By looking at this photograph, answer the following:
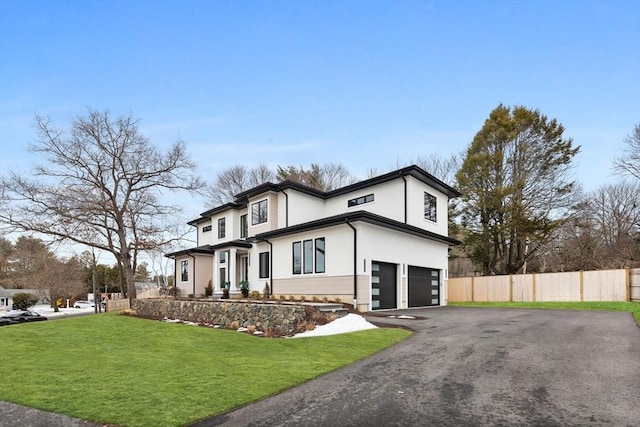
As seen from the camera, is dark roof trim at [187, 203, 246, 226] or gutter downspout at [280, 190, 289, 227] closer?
gutter downspout at [280, 190, 289, 227]

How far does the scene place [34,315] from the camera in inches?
1353

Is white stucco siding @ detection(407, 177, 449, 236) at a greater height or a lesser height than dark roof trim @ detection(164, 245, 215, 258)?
greater

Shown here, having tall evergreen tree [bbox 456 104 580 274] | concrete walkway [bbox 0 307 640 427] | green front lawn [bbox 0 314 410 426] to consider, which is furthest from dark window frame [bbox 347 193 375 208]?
tall evergreen tree [bbox 456 104 580 274]

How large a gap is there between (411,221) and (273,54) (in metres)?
10.1

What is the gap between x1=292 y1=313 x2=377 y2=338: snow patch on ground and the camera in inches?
447

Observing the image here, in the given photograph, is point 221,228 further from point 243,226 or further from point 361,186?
point 361,186

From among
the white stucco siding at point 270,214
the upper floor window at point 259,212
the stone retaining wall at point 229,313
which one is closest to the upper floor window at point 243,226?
the upper floor window at point 259,212

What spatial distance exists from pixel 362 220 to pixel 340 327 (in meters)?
6.13

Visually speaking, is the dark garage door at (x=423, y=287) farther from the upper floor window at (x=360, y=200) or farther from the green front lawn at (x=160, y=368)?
the green front lawn at (x=160, y=368)

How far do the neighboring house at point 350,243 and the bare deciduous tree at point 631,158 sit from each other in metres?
11.8

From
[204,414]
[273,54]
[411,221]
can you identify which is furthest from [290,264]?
[204,414]

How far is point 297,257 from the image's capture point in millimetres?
19844

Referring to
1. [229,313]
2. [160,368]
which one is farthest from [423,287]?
[160,368]

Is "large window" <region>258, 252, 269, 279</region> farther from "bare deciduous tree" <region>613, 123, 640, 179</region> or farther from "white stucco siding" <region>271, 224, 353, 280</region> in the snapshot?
"bare deciduous tree" <region>613, 123, 640, 179</region>
